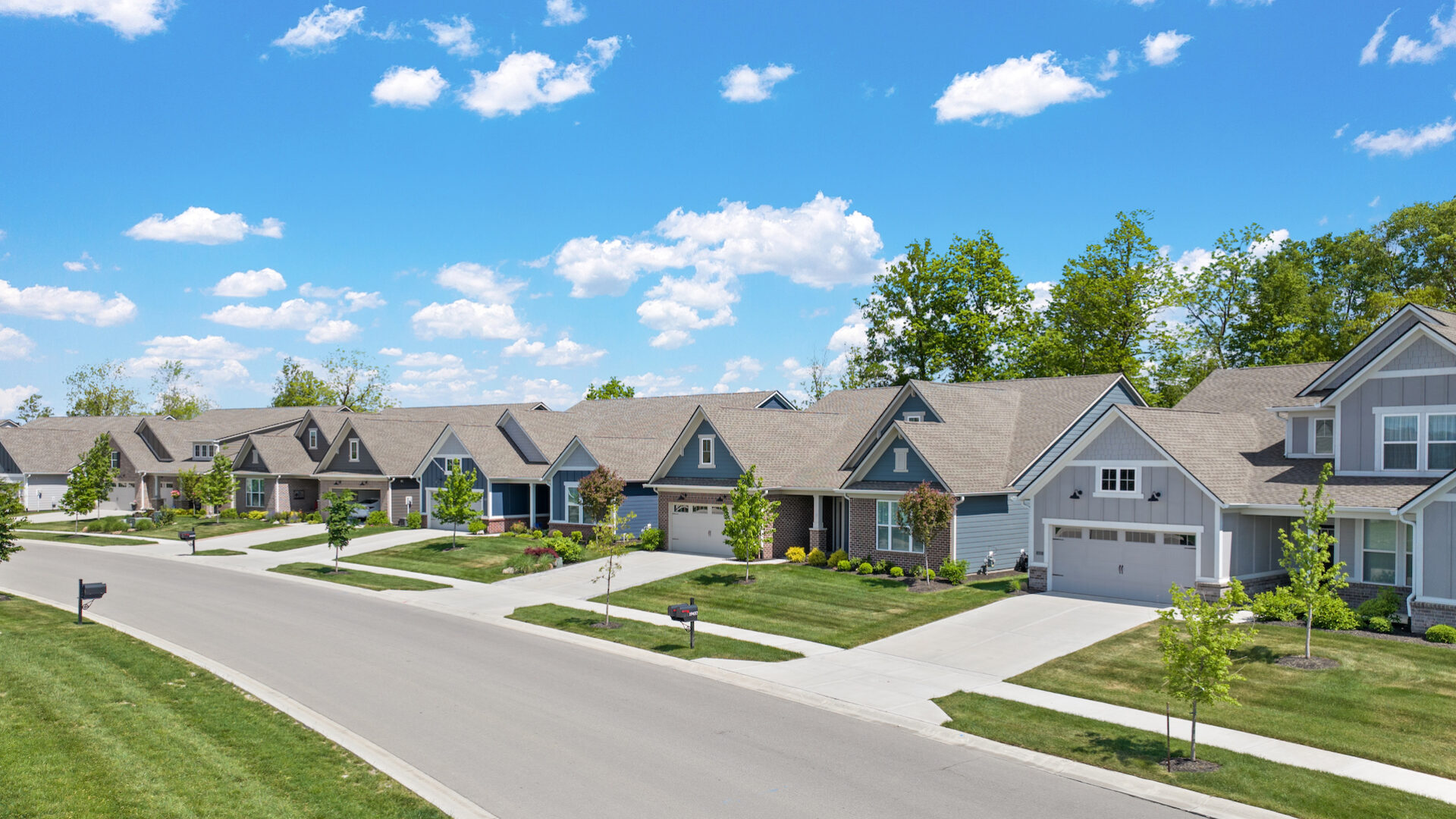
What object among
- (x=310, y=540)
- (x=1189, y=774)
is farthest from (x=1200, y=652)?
(x=310, y=540)

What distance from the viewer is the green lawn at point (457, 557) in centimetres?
3641

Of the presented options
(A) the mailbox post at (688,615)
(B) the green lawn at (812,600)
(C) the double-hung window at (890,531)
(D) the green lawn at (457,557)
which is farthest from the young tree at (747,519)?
(D) the green lawn at (457,557)

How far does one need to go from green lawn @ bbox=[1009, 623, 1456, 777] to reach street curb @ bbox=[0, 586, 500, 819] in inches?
465

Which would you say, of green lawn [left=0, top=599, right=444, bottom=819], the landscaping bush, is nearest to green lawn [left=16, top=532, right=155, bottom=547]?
green lawn [left=0, top=599, right=444, bottom=819]

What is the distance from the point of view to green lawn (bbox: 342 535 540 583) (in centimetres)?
3641

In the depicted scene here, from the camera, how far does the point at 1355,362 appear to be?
86.3 ft

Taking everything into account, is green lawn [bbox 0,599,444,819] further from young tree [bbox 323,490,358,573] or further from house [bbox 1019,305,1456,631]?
house [bbox 1019,305,1456,631]

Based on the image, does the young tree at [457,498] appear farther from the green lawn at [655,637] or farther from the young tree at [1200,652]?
the young tree at [1200,652]

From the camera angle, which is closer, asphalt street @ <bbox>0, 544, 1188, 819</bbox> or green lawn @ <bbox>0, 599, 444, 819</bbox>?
green lawn @ <bbox>0, 599, 444, 819</bbox>

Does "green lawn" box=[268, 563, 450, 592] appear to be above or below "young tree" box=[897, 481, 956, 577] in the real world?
below

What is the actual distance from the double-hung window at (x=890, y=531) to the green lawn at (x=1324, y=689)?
10.5 meters

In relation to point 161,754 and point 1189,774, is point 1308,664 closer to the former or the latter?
point 1189,774

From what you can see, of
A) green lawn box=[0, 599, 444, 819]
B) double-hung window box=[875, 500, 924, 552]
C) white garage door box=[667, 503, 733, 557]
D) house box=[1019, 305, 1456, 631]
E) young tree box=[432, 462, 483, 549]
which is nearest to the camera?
green lawn box=[0, 599, 444, 819]

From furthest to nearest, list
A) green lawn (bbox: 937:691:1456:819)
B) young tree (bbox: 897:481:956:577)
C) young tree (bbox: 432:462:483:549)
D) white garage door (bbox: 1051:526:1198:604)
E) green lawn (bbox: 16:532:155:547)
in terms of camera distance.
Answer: green lawn (bbox: 16:532:155:547), young tree (bbox: 432:462:483:549), young tree (bbox: 897:481:956:577), white garage door (bbox: 1051:526:1198:604), green lawn (bbox: 937:691:1456:819)
